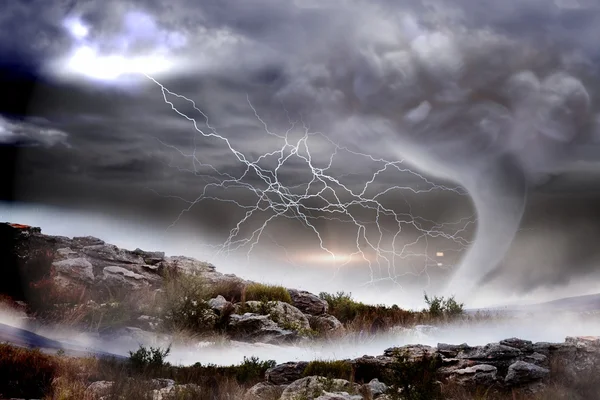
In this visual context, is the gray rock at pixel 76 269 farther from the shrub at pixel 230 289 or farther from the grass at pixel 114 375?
the shrub at pixel 230 289

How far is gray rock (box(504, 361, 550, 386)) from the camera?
822 cm

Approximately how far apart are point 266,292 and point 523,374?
4206 mm

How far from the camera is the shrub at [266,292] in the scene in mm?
10594

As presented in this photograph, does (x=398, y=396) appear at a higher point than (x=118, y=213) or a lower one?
lower

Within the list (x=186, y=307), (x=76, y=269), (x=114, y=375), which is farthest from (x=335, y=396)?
(x=76, y=269)

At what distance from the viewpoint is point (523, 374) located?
8.28 meters

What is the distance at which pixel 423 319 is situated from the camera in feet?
35.0

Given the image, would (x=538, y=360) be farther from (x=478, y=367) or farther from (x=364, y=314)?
(x=364, y=314)

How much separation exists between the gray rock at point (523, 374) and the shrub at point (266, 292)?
3.82m

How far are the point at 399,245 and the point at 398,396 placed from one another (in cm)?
297

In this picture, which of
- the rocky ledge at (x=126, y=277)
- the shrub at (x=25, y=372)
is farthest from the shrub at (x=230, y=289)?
the shrub at (x=25, y=372)

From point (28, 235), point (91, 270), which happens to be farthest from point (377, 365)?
point (28, 235)

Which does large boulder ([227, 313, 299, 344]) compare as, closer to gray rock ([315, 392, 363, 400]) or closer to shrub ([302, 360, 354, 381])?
shrub ([302, 360, 354, 381])

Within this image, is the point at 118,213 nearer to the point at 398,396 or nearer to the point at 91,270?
the point at 91,270
